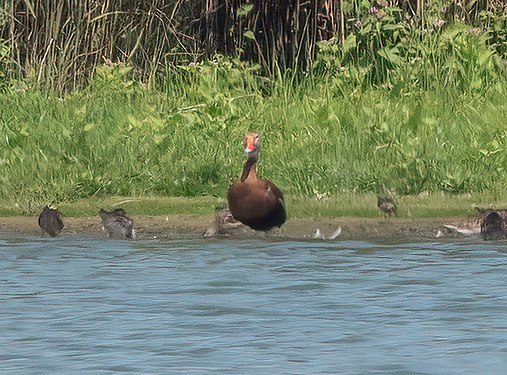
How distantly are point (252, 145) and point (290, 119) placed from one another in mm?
2410

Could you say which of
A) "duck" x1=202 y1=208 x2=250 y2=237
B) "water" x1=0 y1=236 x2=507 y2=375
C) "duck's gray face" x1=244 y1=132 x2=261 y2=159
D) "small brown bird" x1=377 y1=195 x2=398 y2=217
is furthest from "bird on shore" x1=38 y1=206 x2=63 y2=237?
"small brown bird" x1=377 y1=195 x2=398 y2=217

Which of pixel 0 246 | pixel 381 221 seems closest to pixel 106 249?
pixel 0 246

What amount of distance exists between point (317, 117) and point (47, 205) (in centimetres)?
279

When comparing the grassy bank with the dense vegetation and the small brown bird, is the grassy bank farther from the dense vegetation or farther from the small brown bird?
the small brown bird

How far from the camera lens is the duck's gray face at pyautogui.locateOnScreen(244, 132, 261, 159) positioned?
1051 centimetres

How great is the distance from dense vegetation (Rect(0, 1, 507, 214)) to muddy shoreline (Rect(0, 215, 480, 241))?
1.58 feet

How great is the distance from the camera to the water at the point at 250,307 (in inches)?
267

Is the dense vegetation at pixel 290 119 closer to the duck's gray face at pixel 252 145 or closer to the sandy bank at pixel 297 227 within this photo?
the sandy bank at pixel 297 227

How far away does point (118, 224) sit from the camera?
1060 cm

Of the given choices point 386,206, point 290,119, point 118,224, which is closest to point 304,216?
point 386,206

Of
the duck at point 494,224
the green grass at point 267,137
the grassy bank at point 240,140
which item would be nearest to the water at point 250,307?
the duck at point 494,224

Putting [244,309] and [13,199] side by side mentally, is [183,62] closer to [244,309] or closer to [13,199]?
[13,199]

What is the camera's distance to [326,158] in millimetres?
11406

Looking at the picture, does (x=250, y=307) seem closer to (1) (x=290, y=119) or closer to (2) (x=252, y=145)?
(2) (x=252, y=145)
